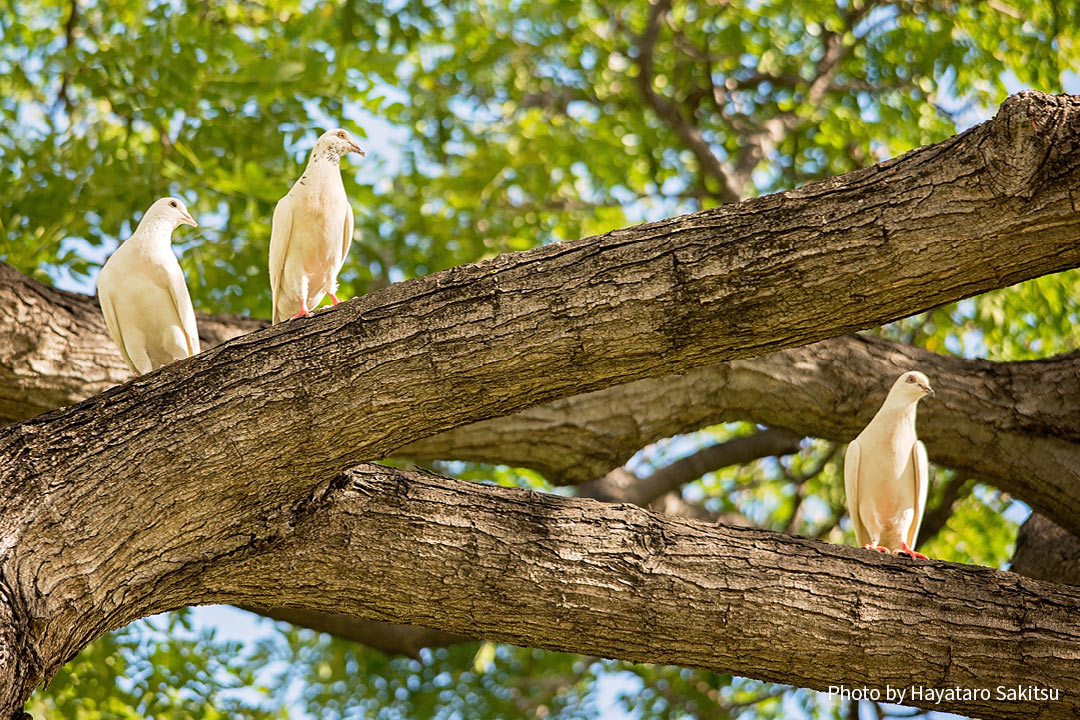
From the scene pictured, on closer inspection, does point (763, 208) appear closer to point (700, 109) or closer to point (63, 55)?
point (63, 55)

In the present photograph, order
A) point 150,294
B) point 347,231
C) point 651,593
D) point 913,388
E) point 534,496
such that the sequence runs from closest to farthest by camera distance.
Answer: point 651,593
point 534,496
point 150,294
point 347,231
point 913,388

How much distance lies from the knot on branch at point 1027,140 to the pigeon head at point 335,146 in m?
2.83

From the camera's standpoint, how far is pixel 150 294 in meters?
4.52

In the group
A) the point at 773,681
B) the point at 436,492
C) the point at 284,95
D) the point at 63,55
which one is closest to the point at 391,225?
the point at 284,95

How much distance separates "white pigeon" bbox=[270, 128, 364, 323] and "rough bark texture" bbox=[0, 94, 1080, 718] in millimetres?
1169

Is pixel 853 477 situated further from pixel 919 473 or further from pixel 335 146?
pixel 335 146

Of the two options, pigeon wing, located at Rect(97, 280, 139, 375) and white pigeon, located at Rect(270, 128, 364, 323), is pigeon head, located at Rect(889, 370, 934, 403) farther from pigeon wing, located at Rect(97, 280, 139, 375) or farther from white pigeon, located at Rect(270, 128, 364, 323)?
pigeon wing, located at Rect(97, 280, 139, 375)

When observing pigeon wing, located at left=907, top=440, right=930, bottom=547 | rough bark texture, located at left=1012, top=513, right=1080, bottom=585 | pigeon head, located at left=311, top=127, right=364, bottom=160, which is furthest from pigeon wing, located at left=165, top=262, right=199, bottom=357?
rough bark texture, located at left=1012, top=513, right=1080, bottom=585

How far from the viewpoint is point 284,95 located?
6.41 meters

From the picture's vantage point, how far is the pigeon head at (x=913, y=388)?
5141 mm

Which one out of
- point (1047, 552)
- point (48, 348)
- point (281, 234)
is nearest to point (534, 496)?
point (281, 234)

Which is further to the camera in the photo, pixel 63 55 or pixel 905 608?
pixel 63 55

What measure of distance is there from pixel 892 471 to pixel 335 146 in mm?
3094

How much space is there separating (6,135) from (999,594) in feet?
21.4
